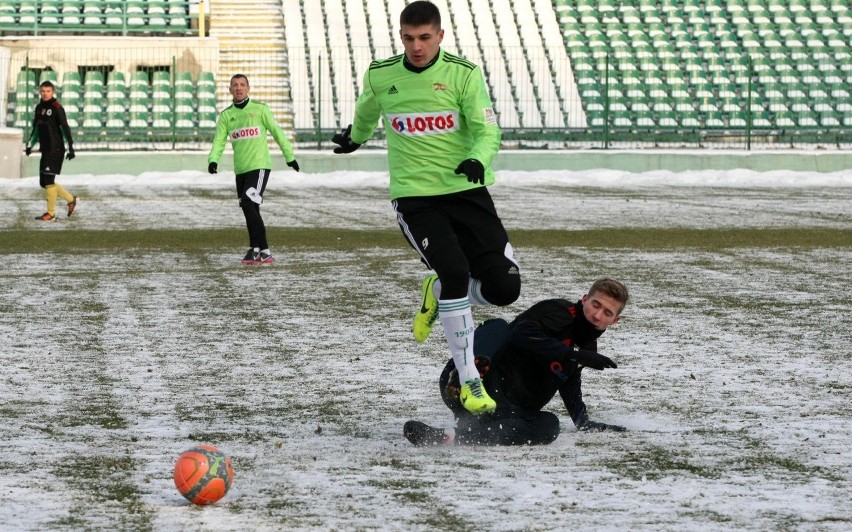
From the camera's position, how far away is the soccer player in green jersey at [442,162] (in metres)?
6.89

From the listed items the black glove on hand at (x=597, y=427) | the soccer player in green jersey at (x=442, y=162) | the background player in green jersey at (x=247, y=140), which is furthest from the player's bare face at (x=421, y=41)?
the background player in green jersey at (x=247, y=140)

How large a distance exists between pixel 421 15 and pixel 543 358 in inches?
69.0

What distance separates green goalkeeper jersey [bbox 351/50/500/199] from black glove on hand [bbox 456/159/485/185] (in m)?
0.31

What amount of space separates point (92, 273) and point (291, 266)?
1.92 m

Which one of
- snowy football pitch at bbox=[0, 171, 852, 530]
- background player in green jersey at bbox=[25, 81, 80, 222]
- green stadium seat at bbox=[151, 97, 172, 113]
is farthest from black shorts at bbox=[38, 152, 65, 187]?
green stadium seat at bbox=[151, 97, 172, 113]

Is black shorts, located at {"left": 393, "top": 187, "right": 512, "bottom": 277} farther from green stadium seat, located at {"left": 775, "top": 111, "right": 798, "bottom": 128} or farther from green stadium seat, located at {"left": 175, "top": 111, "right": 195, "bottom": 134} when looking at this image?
green stadium seat, located at {"left": 775, "top": 111, "right": 798, "bottom": 128}

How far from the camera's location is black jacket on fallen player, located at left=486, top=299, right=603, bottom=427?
20.7ft

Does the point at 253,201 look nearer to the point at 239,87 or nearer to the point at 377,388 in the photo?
the point at 239,87

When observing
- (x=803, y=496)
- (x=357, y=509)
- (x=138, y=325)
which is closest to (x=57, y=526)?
(x=357, y=509)

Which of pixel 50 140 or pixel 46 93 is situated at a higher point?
pixel 46 93

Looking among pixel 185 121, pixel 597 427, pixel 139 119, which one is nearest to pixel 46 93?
pixel 185 121

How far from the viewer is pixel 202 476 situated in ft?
17.0

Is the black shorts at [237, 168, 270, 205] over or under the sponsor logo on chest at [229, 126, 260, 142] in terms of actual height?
under

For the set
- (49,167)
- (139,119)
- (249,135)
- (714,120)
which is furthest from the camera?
(714,120)
